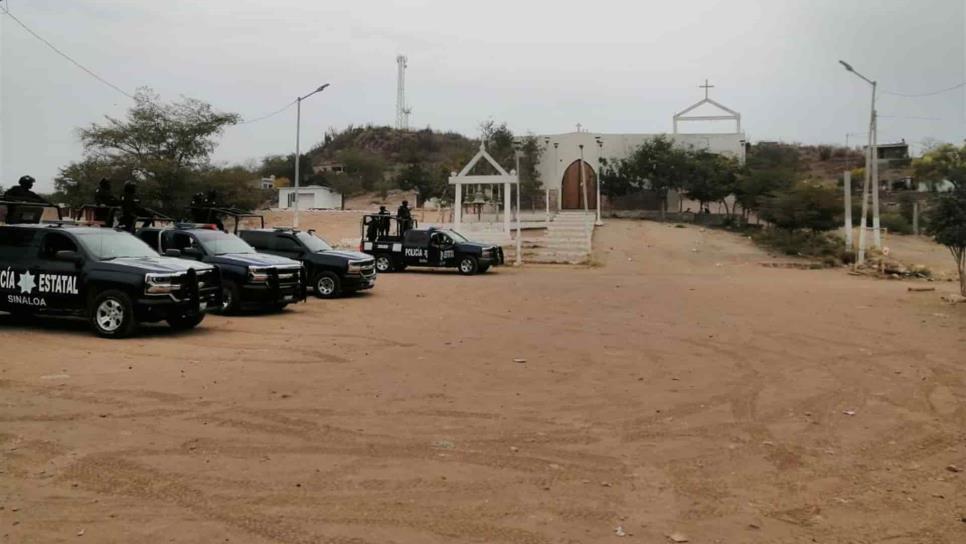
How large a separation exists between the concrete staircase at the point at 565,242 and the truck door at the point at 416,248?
26.2 ft

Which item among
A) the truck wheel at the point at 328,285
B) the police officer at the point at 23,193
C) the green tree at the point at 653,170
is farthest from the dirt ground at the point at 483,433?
the green tree at the point at 653,170

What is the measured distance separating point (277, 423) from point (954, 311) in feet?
51.7

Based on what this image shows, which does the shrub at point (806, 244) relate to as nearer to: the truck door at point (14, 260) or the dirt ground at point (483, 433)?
the dirt ground at point (483, 433)

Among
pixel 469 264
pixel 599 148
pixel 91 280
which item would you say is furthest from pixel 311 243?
pixel 599 148

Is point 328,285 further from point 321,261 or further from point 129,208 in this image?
point 129,208

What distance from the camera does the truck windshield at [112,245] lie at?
1267 cm

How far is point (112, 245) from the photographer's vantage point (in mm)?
13125

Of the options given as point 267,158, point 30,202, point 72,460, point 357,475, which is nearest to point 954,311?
point 357,475

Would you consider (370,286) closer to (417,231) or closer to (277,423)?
(417,231)

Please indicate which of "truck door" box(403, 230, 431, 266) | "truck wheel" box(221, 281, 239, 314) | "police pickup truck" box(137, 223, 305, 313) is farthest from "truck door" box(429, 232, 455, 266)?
"truck wheel" box(221, 281, 239, 314)

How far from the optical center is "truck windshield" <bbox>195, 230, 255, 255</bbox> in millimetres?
16375

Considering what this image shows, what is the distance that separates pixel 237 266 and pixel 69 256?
3.69 meters

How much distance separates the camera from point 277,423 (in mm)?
7145

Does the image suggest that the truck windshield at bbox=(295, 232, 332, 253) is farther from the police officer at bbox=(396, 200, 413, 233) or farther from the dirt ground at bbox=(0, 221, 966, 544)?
the police officer at bbox=(396, 200, 413, 233)
